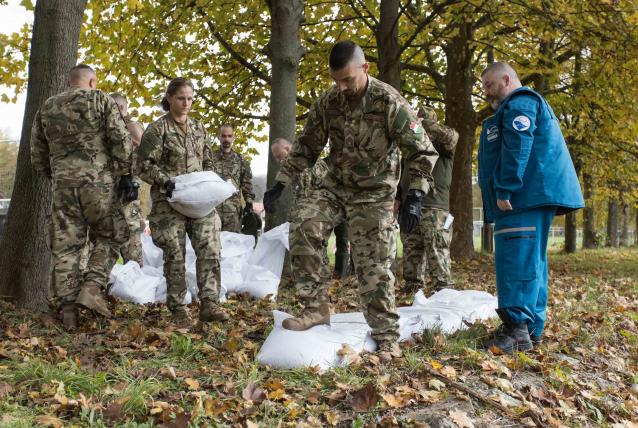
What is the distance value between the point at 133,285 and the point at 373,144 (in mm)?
3349

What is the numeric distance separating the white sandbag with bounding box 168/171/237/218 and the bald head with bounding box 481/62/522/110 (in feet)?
7.47

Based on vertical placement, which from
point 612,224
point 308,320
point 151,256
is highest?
point 612,224

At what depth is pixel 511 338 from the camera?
4.45 metres

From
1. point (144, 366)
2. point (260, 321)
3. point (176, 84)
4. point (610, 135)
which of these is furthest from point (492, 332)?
point (610, 135)

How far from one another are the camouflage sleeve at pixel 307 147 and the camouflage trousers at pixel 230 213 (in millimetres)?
4850

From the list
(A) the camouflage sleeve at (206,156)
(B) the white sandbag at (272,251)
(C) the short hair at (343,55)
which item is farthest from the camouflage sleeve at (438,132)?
(C) the short hair at (343,55)

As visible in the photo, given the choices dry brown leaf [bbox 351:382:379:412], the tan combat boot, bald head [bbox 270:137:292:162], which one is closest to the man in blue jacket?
the tan combat boot

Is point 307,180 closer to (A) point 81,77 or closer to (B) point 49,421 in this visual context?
(A) point 81,77

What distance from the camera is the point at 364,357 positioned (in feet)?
13.5

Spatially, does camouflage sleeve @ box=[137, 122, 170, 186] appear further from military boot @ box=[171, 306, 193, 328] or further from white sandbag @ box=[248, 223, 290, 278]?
white sandbag @ box=[248, 223, 290, 278]

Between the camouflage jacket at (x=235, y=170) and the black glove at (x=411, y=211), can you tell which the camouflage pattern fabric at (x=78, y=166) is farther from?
the camouflage jacket at (x=235, y=170)

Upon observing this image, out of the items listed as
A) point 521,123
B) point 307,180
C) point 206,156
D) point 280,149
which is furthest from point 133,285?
point 521,123

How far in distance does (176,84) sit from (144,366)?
2570mm

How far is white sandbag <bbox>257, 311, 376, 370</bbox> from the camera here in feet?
12.8
